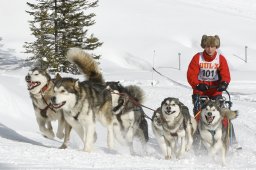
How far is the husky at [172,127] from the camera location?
20.1 ft

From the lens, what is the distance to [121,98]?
6676 mm

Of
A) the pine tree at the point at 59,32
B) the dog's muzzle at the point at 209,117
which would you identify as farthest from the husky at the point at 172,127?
the pine tree at the point at 59,32

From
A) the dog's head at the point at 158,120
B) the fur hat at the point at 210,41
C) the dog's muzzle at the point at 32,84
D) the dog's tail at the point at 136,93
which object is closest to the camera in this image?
the dog's muzzle at the point at 32,84

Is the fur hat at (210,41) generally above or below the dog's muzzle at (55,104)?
above

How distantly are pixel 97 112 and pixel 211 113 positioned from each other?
1.39 m

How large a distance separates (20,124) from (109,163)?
12.3 feet

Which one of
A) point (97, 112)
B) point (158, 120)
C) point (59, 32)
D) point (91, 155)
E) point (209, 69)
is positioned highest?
point (59, 32)

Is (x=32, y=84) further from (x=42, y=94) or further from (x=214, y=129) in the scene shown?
(x=214, y=129)

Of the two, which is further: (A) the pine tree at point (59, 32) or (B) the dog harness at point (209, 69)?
(A) the pine tree at point (59, 32)

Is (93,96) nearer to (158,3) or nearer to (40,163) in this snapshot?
(40,163)

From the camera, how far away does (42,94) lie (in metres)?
6.01

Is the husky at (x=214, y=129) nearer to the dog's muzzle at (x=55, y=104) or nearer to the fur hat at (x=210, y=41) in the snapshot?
the fur hat at (x=210, y=41)

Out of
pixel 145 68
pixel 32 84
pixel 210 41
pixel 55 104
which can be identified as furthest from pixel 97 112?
pixel 145 68

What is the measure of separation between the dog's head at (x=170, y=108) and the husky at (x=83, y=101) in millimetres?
765
